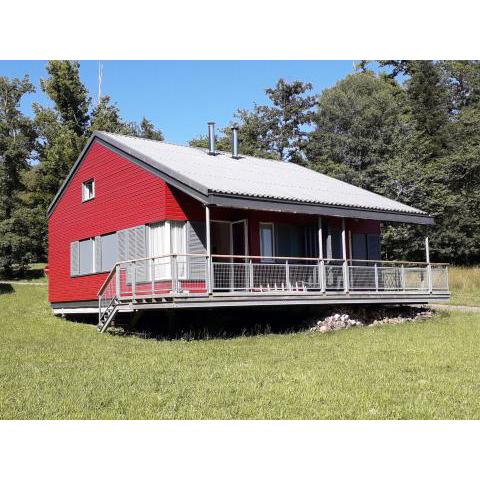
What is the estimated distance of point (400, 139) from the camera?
137 ft

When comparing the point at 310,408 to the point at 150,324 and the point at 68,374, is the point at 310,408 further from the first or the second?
the point at 150,324

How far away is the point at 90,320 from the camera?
22.4 m

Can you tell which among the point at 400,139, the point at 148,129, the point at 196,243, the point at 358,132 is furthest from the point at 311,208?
the point at 148,129

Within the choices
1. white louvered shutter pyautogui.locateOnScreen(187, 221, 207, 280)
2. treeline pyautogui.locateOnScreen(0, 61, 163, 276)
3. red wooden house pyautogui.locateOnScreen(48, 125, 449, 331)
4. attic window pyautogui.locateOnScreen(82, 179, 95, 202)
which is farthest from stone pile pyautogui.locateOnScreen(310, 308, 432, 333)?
treeline pyautogui.locateOnScreen(0, 61, 163, 276)

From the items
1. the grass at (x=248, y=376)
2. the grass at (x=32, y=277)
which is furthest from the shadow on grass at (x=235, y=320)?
the grass at (x=32, y=277)

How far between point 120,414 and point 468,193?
3679 centimetres

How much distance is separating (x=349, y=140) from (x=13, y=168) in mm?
24288

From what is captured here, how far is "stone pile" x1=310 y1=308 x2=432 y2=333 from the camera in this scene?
17734 mm

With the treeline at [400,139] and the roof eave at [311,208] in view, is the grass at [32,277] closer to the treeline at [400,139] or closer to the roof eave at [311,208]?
the treeline at [400,139]

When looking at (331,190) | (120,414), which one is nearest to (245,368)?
(120,414)

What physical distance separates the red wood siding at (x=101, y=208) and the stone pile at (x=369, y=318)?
4793 millimetres

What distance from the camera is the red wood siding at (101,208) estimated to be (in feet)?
58.7

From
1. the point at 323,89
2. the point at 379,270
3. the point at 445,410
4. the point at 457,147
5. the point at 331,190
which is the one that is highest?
the point at 323,89

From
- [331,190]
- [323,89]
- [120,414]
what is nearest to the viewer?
[120,414]
